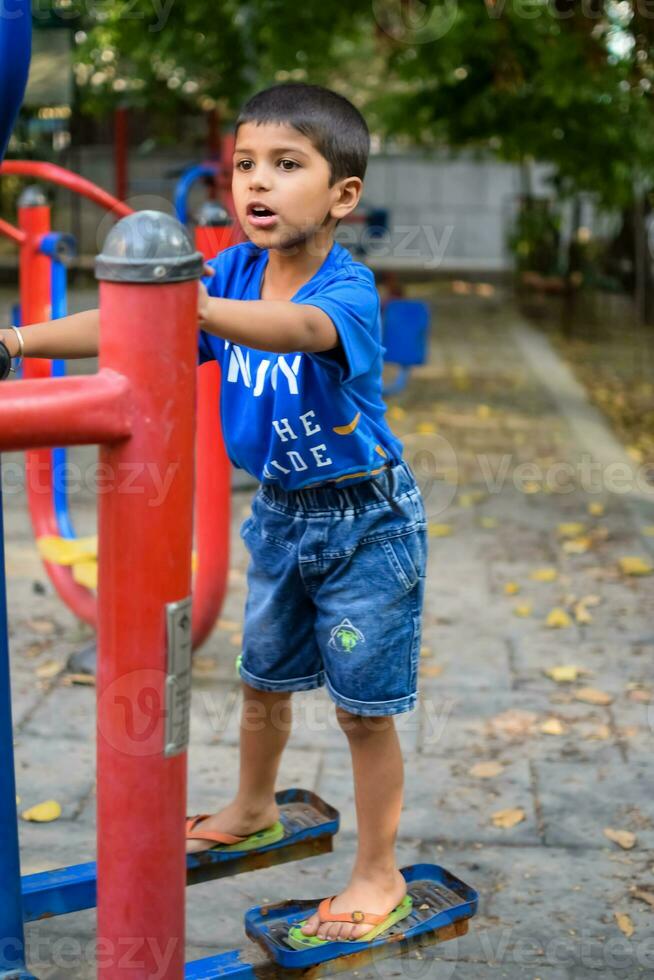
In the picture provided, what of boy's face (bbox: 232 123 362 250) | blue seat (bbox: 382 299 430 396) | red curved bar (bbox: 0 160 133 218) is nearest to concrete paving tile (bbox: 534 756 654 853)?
boy's face (bbox: 232 123 362 250)

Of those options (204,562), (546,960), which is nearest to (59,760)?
(204,562)

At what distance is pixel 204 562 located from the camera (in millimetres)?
3336

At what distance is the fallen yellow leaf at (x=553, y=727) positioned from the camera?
313cm

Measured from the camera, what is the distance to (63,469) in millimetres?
3621

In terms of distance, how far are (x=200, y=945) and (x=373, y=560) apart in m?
0.78

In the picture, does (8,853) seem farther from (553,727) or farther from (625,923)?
(553,727)

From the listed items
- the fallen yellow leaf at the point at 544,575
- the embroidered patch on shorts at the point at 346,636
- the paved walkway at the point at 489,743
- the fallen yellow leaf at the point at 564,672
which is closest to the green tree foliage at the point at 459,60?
the paved walkway at the point at 489,743

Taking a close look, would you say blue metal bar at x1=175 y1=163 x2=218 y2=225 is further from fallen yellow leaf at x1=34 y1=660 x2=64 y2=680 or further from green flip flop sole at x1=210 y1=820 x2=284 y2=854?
green flip flop sole at x1=210 y1=820 x2=284 y2=854

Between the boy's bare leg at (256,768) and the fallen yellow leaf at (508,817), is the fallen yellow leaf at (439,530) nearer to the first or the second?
the fallen yellow leaf at (508,817)

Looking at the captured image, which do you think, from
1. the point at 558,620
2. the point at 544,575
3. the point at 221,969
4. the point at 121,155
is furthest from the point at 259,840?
the point at 121,155

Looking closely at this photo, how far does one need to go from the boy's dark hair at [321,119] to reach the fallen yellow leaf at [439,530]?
9.90 ft

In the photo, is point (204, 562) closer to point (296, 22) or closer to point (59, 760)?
point (59, 760)

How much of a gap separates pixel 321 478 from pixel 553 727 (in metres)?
1.45

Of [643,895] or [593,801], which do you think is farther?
[593,801]
